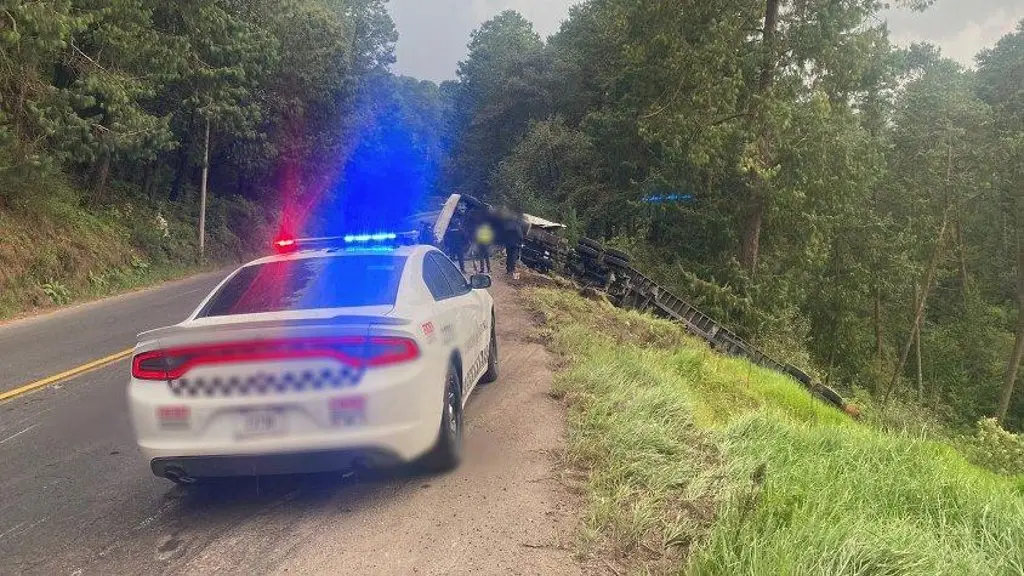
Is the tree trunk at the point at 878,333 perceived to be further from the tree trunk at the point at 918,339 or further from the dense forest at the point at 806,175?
the tree trunk at the point at 918,339

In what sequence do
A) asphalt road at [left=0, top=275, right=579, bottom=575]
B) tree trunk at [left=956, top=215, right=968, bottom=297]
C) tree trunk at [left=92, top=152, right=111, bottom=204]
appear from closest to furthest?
asphalt road at [left=0, top=275, right=579, bottom=575]
tree trunk at [left=92, top=152, right=111, bottom=204]
tree trunk at [left=956, top=215, right=968, bottom=297]

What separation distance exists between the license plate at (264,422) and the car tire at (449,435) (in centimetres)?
101

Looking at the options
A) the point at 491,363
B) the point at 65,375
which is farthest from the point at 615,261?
the point at 65,375

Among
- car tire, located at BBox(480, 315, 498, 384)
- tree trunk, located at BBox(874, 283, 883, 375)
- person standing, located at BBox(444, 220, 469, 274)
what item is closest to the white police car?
car tire, located at BBox(480, 315, 498, 384)

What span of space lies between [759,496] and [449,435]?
2012 millimetres

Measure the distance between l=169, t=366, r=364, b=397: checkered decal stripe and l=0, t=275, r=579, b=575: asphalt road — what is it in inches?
34.4

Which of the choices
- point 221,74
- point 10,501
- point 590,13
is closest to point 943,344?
point 590,13

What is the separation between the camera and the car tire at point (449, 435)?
4883 mm

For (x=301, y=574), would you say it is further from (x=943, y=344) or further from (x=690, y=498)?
(x=943, y=344)

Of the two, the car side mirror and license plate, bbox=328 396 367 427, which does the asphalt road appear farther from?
the car side mirror

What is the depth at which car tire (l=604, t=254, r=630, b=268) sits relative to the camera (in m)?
17.8

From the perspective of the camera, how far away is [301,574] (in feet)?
12.6

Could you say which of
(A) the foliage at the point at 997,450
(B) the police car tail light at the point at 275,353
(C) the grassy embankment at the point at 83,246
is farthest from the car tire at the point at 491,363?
(C) the grassy embankment at the point at 83,246

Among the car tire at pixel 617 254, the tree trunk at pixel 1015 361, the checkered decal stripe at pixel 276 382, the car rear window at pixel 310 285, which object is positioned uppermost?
the car rear window at pixel 310 285
